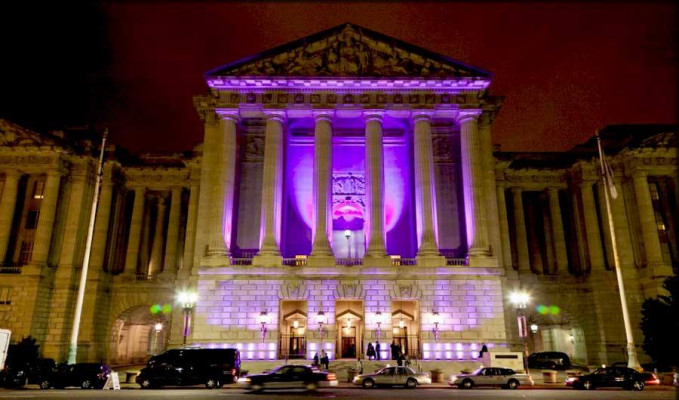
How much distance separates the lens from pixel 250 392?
22469mm

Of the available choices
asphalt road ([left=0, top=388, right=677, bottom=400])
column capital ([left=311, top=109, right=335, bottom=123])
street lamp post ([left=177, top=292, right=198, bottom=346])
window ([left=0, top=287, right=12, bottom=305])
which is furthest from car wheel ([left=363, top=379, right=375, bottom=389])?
window ([left=0, top=287, right=12, bottom=305])

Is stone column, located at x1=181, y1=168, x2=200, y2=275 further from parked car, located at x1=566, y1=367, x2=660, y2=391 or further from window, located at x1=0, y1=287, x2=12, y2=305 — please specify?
parked car, located at x1=566, y1=367, x2=660, y2=391

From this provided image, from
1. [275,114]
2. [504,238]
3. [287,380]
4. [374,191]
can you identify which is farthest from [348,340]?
[287,380]

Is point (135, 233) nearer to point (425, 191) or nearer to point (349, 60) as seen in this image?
point (349, 60)

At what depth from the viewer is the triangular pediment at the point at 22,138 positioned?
47.4 metres

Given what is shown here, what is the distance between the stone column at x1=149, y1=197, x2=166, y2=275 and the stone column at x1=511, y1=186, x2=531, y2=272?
38436 millimetres

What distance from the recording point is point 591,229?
50.6 meters

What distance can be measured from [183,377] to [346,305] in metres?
17.9

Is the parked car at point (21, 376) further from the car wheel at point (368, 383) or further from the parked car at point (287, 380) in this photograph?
the car wheel at point (368, 383)

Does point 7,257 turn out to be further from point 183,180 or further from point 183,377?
point 183,377

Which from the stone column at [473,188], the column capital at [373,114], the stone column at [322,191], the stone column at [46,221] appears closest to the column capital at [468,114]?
the stone column at [473,188]

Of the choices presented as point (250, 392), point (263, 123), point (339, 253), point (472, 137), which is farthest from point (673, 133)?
point (250, 392)

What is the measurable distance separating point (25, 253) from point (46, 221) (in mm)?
4605

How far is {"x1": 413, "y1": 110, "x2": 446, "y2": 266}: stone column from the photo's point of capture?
40250 mm
